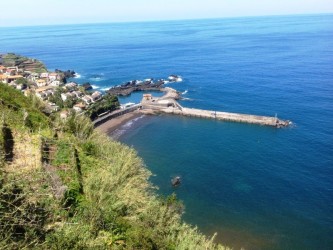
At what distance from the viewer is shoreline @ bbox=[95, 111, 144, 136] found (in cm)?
6419

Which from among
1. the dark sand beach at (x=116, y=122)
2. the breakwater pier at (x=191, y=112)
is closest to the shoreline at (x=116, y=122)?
the dark sand beach at (x=116, y=122)

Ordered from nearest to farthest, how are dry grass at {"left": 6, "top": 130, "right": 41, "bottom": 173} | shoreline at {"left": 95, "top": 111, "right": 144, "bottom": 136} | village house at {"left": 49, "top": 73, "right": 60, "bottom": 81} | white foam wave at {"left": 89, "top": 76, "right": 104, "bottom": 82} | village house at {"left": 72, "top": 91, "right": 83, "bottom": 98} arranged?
1. dry grass at {"left": 6, "top": 130, "right": 41, "bottom": 173}
2. shoreline at {"left": 95, "top": 111, "right": 144, "bottom": 136}
3. village house at {"left": 72, "top": 91, "right": 83, "bottom": 98}
4. village house at {"left": 49, "top": 73, "right": 60, "bottom": 81}
5. white foam wave at {"left": 89, "top": 76, "right": 104, "bottom": 82}

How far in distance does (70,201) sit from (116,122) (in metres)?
53.8

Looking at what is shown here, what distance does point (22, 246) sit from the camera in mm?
9883

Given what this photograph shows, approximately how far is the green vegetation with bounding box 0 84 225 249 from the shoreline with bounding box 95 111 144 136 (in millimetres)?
35784

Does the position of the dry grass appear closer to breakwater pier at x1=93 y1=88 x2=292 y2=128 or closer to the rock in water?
the rock in water

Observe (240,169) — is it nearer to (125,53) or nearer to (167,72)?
(167,72)

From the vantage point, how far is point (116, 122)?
68938 millimetres

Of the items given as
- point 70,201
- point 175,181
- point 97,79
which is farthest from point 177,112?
point 70,201

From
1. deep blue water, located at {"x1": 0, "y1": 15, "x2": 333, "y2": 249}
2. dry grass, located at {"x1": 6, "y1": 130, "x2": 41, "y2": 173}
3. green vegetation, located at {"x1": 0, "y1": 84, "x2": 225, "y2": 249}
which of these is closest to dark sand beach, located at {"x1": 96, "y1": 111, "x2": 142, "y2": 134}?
deep blue water, located at {"x1": 0, "y1": 15, "x2": 333, "y2": 249}

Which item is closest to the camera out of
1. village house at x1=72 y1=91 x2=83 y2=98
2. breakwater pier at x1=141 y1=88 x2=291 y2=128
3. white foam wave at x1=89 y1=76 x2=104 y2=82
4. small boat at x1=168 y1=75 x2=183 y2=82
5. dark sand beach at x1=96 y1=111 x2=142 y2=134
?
dark sand beach at x1=96 y1=111 x2=142 y2=134

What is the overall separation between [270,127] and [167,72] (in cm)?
5918

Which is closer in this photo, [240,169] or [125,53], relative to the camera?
[240,169]

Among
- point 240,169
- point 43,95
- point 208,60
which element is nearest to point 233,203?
point 240,169
